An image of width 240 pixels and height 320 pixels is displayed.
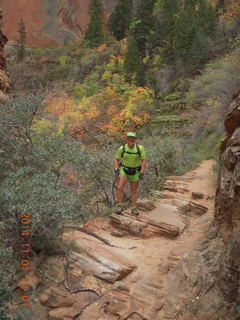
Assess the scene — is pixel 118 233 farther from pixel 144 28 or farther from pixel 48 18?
pixel 48 18

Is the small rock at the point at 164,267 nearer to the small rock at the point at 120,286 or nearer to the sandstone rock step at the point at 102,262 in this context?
the sandstone rock step at the point at 102,262

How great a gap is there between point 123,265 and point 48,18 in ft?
131

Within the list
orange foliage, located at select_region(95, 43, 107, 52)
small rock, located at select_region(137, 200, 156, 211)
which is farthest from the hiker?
orange foliage, located at select_region(95, 43, 107, 52)

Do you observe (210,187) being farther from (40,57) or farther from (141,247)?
(40,57)

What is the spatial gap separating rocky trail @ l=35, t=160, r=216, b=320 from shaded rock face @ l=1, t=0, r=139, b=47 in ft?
115

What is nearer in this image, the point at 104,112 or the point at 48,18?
the point at 104,112

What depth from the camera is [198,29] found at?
22.9 metres

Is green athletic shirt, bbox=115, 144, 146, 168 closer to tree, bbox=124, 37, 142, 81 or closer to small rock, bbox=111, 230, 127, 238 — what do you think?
small rock, bbox=111, 230, 127, 238

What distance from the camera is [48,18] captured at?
121 ft

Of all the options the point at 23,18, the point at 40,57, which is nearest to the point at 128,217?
the point at 40,57

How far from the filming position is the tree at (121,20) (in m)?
31.2

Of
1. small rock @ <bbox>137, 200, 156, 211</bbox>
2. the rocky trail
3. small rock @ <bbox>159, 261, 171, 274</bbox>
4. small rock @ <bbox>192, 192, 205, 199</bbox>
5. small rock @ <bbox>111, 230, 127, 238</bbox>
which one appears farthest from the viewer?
small rock @ <bbox>192, 192, 205, 199</bbox>

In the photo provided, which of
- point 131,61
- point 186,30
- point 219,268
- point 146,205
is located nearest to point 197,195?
point 146,205

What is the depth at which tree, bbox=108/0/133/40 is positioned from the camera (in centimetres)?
3125
